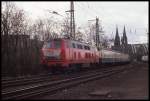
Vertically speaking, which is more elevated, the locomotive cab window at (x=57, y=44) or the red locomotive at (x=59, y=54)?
the locomotive cab window at (x=57, y=44)

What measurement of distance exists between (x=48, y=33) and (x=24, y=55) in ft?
69.4

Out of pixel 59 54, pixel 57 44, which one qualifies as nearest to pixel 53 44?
pixel 57 44

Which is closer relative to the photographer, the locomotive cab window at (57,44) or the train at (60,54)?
the train at (60,54)

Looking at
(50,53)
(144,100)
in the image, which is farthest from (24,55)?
(144,100)

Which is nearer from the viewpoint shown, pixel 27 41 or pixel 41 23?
pixel 27 41

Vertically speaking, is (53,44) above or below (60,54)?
above

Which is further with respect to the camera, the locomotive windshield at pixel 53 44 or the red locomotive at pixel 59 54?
the locomotive windshield at pixel 53 44

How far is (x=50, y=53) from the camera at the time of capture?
30875 mm

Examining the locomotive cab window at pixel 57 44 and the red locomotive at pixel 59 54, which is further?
the locomotive cab window at pixel 57 44

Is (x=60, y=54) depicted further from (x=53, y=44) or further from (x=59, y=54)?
(x=53, y=44)

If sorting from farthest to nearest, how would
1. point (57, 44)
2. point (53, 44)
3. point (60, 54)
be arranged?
point (53, 44) → point (57, 44) → point (60, 54)

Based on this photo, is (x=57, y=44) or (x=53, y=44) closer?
(x=57, y=44)

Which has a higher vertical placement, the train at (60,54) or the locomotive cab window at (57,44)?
the locomotive cab window at (57,44)

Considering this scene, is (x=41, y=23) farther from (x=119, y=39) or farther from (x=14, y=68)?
(x=119, y=39)
